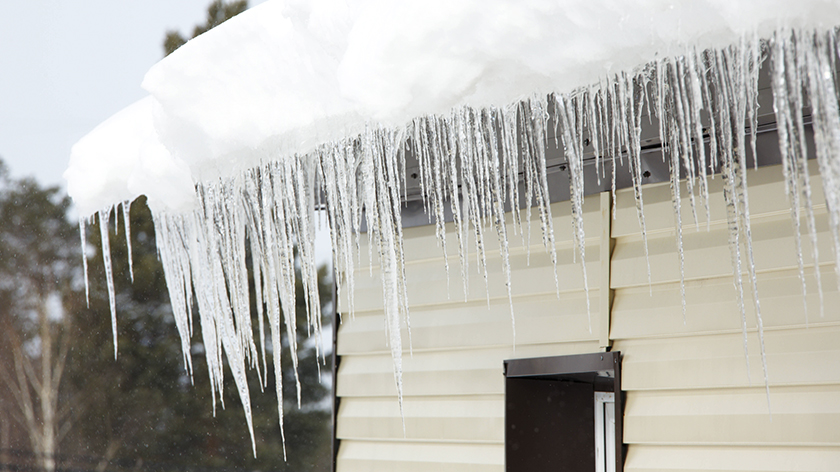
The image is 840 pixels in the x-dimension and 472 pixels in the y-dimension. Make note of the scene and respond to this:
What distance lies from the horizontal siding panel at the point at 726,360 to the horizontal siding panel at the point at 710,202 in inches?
15.6

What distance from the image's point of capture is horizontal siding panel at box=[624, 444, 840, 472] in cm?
235

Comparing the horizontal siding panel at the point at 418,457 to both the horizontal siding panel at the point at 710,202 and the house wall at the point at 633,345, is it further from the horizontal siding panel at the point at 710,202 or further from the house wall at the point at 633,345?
the horizontal siding panel at the point at 710,202

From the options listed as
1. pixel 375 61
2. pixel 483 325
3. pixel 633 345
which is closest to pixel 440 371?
pixel 483 325

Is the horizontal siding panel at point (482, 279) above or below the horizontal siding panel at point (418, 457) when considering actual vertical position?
above

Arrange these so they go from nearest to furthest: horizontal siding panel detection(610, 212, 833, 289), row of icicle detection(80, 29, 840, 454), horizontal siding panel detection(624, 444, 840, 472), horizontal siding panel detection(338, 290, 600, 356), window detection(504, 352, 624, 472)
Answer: row of icicle detection(80, 29, 840, 454) → horizontal siding panel detection(624, 444, 840, 472) → horizontal siding panel detection(610, 212, 833, 289) → window detection(504, 352, 624, 472) → horizontal siding panel detection(338, 290, 600, 356)

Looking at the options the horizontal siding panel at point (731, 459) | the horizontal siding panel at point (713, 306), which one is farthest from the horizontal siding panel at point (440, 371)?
the horizontal siding panel at point (731, 459)

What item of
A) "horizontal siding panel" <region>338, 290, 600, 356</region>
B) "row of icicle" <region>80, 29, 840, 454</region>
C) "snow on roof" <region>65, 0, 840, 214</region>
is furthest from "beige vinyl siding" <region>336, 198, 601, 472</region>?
"snow on roof" <region>65, 0, 840, 214</region>

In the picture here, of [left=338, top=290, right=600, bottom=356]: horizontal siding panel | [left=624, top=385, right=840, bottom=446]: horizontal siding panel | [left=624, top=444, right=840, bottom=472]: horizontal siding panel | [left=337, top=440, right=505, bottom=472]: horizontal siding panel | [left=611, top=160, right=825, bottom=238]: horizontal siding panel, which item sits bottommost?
[left=337, top=440, right=505, bottom=472]: horizontal siding panel

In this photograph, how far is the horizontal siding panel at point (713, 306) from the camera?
7.99 feet

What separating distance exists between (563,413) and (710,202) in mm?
1172

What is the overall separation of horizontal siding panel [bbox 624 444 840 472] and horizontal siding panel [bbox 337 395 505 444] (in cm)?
65

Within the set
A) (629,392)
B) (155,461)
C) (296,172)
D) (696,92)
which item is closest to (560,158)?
(629,392)

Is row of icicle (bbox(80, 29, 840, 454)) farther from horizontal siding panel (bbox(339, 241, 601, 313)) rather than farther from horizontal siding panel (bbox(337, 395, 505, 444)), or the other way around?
horizontal siding panel (bbox(337, 395, 505, 444))

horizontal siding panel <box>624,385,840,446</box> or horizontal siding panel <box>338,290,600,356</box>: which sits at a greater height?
horizontal siding panel <box>338,290,600,356</box>
